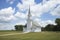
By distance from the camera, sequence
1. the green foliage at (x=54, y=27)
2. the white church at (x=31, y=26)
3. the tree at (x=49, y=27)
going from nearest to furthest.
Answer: the white church at (x=31, y=26) → the green foliage at (x=54, y=27) → the tree at (x=49, y=27)

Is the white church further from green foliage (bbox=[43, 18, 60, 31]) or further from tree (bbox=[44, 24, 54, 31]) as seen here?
green foliage (bbox=[43, 18, 60, 31])

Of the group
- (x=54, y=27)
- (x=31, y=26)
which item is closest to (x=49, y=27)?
(x=54, y=27)

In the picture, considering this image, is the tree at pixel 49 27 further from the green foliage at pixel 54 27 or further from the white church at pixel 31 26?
the white church at pixel 31 26

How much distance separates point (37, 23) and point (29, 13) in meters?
5.53

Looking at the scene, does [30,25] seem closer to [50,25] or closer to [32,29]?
[32,29]

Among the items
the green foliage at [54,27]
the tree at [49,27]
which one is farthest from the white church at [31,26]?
the green foliage at [54,27]

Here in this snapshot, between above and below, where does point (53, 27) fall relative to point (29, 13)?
below

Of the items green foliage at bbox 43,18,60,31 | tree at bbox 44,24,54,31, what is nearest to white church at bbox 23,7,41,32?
tree at bbox 44,24,54,31

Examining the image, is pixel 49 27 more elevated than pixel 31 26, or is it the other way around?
pixel 31 26

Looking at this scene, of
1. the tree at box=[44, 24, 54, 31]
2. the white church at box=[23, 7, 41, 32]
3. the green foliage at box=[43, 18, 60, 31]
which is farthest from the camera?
the tree at box=[44, 24, 54, 31]

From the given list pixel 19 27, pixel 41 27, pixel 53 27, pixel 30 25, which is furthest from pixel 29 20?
pixel 19 27

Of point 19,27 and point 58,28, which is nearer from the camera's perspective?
point 58,28

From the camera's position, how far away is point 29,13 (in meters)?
64.4

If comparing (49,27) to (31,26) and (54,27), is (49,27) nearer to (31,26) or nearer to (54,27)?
(54,27)
